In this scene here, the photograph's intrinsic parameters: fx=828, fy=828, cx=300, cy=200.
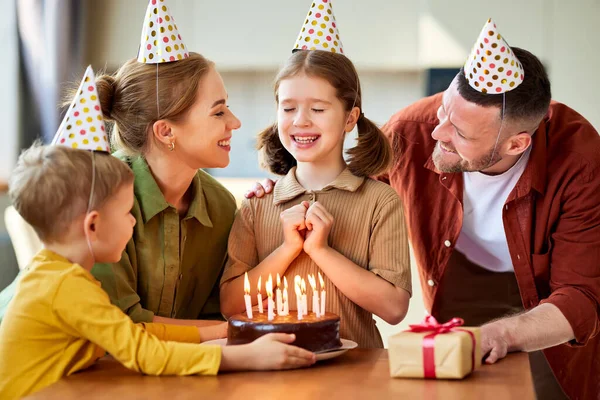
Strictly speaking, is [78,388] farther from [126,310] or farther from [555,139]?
[555,139]

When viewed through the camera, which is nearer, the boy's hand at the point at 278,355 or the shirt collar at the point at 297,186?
the boy's hand at the point at 278,355

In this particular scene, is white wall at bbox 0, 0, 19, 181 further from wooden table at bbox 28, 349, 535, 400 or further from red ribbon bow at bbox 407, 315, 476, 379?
red ribbon bow at bbox 407, 315, 476, 379

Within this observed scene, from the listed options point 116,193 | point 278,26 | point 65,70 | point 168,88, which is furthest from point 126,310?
point 278,26

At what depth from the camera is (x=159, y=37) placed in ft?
6.49

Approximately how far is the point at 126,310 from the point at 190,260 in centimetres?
26

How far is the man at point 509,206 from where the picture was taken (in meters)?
2.12

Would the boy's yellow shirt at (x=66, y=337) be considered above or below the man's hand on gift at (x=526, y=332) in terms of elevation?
above

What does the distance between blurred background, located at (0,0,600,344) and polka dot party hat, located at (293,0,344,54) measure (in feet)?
7.73

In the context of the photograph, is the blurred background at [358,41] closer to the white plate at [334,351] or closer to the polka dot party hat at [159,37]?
the polka dot party hat at [159,37]

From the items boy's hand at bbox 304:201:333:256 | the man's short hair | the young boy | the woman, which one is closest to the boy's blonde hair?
the young boy

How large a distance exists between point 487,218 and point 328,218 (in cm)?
70

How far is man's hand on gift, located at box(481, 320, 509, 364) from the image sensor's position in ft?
5.28

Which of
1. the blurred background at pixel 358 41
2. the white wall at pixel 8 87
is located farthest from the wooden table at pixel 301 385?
the blurred background at pixel 358 41

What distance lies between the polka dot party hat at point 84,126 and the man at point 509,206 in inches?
38.6
